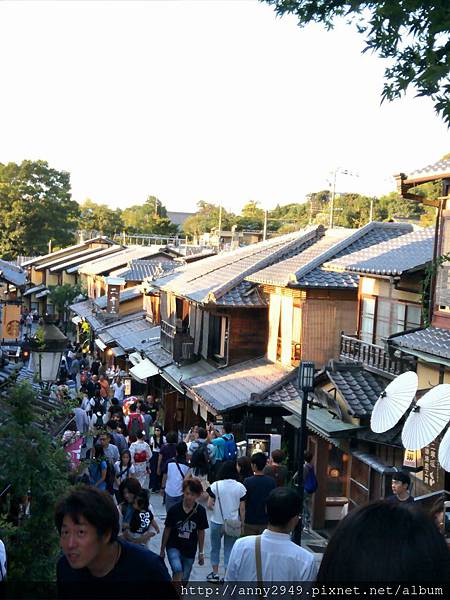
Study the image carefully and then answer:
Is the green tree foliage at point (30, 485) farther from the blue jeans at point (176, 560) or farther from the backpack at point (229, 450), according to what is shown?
the backpack at point (229, 450)

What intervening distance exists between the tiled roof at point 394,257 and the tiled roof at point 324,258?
1.61m

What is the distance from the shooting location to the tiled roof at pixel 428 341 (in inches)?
522

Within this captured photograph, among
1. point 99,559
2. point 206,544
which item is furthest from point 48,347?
point 99,559

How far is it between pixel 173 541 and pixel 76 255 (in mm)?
64609

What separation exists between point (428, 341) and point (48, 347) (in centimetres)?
794

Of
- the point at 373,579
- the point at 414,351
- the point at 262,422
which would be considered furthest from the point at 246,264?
the point at 373,579

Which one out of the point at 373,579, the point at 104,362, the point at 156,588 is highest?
the point at 373,579

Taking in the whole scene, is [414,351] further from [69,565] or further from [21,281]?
[21,281]

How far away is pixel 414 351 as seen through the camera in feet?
46.7

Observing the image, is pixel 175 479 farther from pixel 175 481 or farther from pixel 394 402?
pixel 394 402

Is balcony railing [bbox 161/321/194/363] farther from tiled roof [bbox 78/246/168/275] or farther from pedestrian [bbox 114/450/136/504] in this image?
tiled roof [bbox 78/246/168/275]

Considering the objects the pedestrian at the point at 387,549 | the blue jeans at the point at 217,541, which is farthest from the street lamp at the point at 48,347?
the pedestrian at the point at 387,549

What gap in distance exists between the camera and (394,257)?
18.2m

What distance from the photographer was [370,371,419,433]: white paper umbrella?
1259cm
